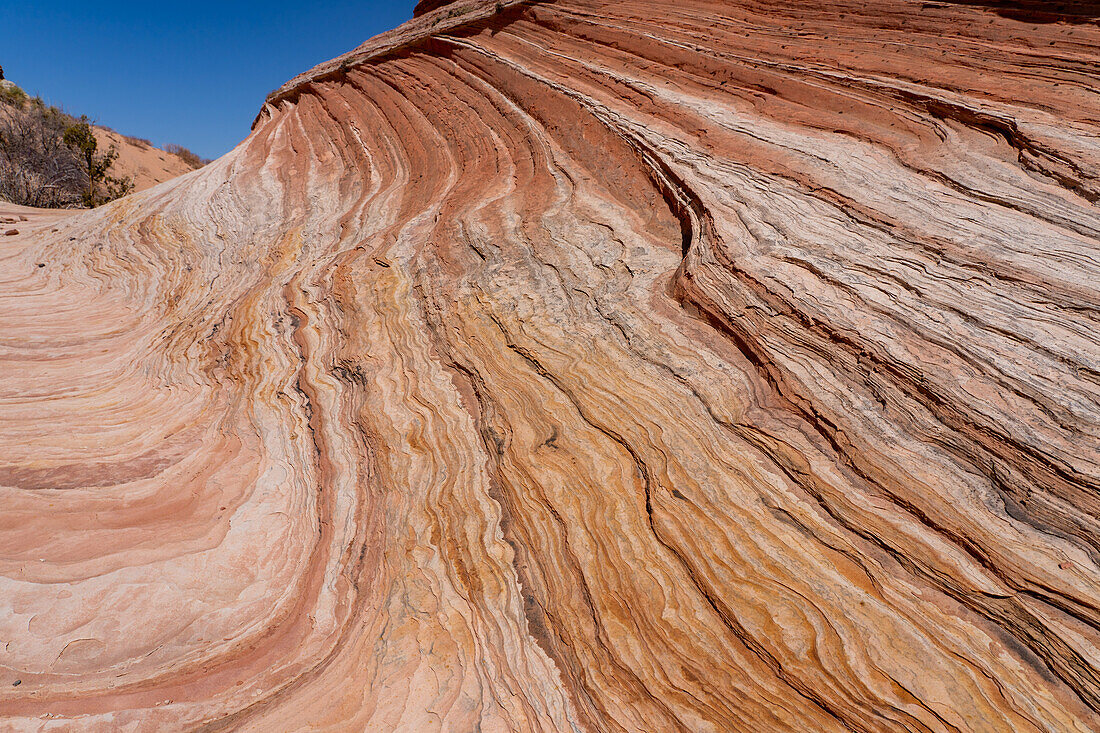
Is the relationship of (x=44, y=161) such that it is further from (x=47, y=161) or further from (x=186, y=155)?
(x=186, y=155)

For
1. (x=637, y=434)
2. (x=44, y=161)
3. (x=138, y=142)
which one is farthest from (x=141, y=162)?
(x=637, y=434)

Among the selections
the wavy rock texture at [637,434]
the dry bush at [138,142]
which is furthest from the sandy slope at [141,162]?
the wavy rock texture at [637,434]

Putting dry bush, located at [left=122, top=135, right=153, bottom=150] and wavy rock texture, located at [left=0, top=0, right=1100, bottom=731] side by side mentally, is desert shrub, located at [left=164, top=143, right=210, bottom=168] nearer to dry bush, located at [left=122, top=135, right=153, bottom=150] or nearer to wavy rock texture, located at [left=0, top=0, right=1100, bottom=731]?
dry bush, located at [left=122, top=135, right=153, bottom=150]

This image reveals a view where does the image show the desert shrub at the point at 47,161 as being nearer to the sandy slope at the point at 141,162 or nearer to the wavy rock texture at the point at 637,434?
the sandy slope at the point at 141,162

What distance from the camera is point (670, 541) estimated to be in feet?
13.2

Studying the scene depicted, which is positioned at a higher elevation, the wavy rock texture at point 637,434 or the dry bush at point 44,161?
the dry bush at point 44,161

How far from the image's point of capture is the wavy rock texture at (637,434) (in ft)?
11.1

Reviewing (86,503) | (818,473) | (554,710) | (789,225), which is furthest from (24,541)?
(789,225)

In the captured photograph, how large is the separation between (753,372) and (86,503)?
5978 millimetres

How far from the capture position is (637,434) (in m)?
4.83

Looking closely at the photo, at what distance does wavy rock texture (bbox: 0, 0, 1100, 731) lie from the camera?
3.39 metres

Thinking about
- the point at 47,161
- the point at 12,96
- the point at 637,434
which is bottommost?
the point at 637,434

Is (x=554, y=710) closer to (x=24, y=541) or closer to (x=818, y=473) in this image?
(x=818, y=473)

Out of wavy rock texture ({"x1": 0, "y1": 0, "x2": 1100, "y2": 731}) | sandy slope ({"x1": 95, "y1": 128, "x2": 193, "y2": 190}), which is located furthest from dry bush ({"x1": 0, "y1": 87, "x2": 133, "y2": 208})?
wavy rock texture ({"x1": 0, "y1": 0, "x2": 1100, "y2": 731})
